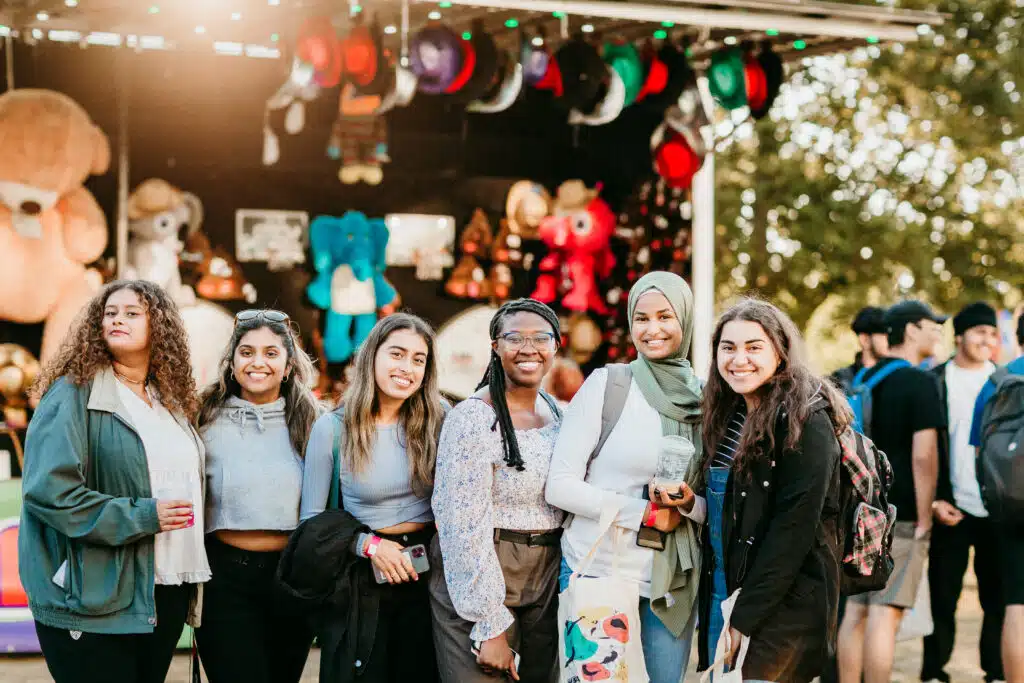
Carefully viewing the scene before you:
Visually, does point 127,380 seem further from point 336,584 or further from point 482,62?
point 482,62

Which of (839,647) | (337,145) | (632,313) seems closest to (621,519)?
(632,313)

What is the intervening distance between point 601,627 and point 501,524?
430mm

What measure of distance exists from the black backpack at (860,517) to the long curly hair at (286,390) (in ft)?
5.86

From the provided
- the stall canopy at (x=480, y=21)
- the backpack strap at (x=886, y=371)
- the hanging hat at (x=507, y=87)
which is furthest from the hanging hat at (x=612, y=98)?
the backpack strap at (x=886, y=371)

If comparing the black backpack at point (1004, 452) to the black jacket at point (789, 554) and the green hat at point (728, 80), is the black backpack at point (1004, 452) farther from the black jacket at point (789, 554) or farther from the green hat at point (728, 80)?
the green hat at point (728, 80)

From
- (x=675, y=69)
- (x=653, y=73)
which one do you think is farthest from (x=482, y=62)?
(x=675, y=69)

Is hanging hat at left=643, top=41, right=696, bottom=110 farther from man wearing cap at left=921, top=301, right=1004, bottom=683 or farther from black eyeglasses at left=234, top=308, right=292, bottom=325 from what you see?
black eyeglasses at left=234, top=308, right=292, bottom=325

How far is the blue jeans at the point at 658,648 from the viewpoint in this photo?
155 inches

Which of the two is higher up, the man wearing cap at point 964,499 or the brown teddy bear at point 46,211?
the brown teddy bear at point 46,211

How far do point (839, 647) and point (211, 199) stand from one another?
15.6ft

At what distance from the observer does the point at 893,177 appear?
13070mm

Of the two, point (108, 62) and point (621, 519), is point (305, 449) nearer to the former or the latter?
point (621, 519)

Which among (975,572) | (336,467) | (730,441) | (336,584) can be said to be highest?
(730,441)

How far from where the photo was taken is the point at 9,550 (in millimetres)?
6715
